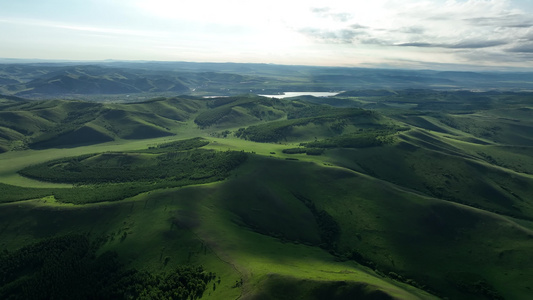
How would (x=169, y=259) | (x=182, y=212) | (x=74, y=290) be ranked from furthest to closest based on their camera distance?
(x=182, y=212) → (x=169, y=259) → (x=74, y=290)

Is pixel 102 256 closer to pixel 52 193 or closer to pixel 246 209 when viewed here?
pixel 246 209

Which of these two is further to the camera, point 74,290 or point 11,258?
point 11,258

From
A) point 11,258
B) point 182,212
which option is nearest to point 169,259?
point 182,212

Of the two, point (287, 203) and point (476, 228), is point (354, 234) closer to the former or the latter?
point (287, 203)

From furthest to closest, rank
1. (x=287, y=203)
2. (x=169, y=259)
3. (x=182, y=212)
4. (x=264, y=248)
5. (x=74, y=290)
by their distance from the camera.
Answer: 1. (x=287, y=203)
2. (x=182, y=212)
3. (x=264, y=248)
4. (x=169, y=259)
5. (x=74, y=290)

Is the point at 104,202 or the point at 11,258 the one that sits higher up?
the point at 104,202

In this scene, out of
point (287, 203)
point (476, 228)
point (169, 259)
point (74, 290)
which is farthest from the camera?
point (287, 203)

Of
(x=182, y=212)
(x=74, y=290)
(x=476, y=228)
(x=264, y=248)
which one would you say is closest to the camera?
(x=74, y=290)

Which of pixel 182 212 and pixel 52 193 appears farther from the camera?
pixel 52 193

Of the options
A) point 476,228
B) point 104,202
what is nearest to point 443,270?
point 476,228
